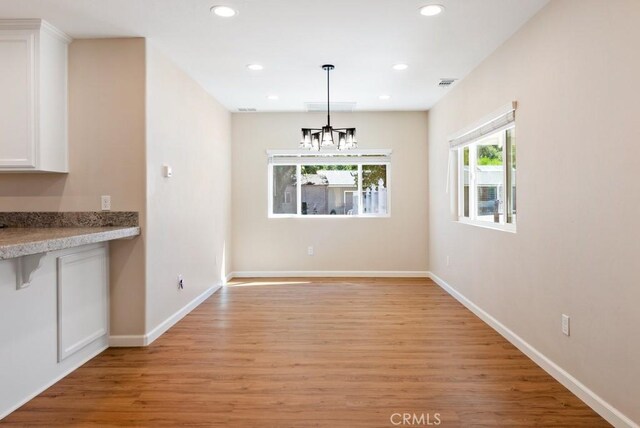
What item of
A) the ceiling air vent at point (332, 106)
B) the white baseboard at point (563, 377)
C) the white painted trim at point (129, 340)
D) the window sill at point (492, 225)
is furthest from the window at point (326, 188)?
the white painted trim at point (129, 340)

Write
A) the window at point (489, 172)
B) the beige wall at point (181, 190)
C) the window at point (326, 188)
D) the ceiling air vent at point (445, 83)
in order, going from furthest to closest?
the window at point (326, 188) < the ceiling air vent at point (445, 83) < the window at point (489, 172) < the beige wall at point (181, 190)

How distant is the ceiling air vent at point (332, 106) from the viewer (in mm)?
5711

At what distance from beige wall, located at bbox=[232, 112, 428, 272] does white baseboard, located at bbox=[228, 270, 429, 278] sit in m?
0.05

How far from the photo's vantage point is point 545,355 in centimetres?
285

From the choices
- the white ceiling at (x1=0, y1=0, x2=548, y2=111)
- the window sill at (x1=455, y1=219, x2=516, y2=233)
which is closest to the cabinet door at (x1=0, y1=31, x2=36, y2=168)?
the white ceiling at (x1=0, y1=0, x2=548, y2=111)

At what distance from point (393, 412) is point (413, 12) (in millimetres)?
2695

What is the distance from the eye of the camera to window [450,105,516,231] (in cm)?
363

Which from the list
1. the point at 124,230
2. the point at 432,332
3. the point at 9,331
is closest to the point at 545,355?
the point at 432,332

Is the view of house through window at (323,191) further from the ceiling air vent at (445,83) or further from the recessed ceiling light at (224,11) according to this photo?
the recessed ceiling light at (224,11)

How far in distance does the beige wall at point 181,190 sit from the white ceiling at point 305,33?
0.31 m

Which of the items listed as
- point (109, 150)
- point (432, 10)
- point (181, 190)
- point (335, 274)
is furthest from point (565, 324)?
point (335, 274)

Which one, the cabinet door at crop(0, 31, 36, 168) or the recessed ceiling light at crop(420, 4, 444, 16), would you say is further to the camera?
the cabinet door at crop(0, 31, 36, 168)

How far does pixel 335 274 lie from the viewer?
6359 mm

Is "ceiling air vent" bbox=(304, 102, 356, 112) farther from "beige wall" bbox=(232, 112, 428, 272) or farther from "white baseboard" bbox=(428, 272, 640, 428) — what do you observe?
"white baseboard" bbox=(428, 272, 640, 428)
